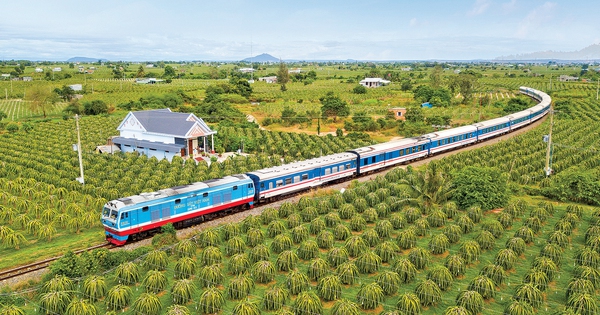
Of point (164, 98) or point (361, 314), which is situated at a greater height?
point (164, 98)

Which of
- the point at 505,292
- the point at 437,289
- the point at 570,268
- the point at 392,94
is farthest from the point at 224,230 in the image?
the point at 392,94

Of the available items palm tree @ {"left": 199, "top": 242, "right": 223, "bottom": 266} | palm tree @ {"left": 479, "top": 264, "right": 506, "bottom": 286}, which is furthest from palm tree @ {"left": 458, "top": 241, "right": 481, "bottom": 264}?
palm tree @ {"left": 199, "top": 242, "right": 223, "bottom": 266}

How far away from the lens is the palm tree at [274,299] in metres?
19.9

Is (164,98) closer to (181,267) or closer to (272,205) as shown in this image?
(272,205)

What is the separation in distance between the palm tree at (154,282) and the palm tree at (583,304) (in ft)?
60.5

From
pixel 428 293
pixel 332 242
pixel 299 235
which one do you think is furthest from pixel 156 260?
pixel 428 293

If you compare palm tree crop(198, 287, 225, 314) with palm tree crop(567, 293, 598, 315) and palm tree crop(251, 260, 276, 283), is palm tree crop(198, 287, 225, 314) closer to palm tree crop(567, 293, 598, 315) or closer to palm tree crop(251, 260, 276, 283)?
palm tree crop(251, 260, 276, 283)

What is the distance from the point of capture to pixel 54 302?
19.3 meters

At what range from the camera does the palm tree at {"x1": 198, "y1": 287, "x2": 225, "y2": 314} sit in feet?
64.2

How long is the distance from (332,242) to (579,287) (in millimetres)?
12950

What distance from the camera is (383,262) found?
2522cm

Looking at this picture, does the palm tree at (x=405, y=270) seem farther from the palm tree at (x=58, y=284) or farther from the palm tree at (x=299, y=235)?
the palm tree at (x=58, y=284)

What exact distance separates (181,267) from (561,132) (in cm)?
5936

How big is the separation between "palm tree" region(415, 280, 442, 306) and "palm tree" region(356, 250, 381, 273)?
11.4 feet
